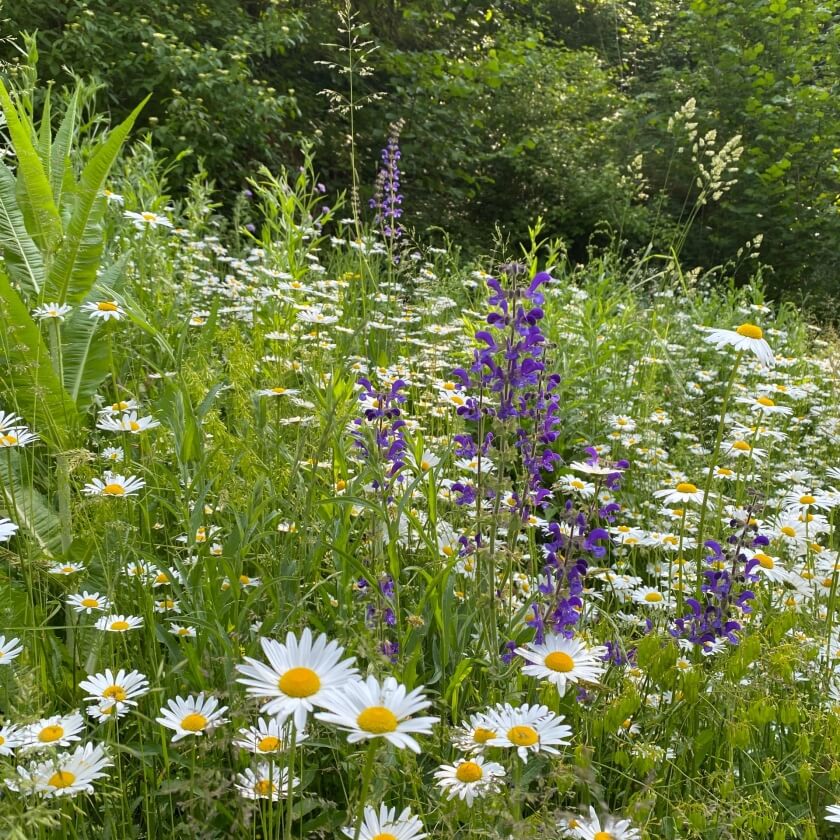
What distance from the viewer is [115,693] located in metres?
1.22

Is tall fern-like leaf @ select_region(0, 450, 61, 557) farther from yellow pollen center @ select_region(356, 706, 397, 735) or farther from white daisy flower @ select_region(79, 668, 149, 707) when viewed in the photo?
yellow pollen center @ select_region(356, 706, 397, 735)

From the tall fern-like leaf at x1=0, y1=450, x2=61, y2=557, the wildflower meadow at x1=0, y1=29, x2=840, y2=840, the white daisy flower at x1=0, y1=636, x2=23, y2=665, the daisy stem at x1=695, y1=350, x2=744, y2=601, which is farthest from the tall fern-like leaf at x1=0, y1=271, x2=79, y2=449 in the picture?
the daisy stem at x1=695, y1=350, x2=744, y2=601

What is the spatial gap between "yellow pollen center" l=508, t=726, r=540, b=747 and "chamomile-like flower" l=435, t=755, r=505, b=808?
5cm

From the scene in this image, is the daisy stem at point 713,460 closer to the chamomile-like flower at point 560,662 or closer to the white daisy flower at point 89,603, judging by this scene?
the chamomile-like flower at point 560,662

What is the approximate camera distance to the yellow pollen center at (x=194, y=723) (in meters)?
1.16

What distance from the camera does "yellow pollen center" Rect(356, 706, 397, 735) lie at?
740 mm

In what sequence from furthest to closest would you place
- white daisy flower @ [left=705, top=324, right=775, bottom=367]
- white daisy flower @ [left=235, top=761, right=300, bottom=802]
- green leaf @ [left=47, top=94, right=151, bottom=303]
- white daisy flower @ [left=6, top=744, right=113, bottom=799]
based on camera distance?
green leaf @ [left=47, top=94, right=151, bottom=303] → white daisy flower @ [left=705, top=324, right=775, bottom=367] → white daisy flower @ [left=235, top=761, right=300, bottom=802] → white daisy flower @ [left=6, top=744, right=113, bottom=799]

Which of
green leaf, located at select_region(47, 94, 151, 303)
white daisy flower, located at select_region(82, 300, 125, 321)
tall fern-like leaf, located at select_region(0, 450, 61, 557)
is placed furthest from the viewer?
green leaf, located at select_region(47, 94, 151, 303)

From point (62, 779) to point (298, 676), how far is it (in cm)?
41

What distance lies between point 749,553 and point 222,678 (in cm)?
132

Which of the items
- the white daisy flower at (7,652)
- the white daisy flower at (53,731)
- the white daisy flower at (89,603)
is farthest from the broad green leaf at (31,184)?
the white daisy flower at (53,731)

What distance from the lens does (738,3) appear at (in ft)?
32.6

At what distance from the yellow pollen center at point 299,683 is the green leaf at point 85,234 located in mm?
1693

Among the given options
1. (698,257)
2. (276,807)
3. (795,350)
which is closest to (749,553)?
(276,807)
